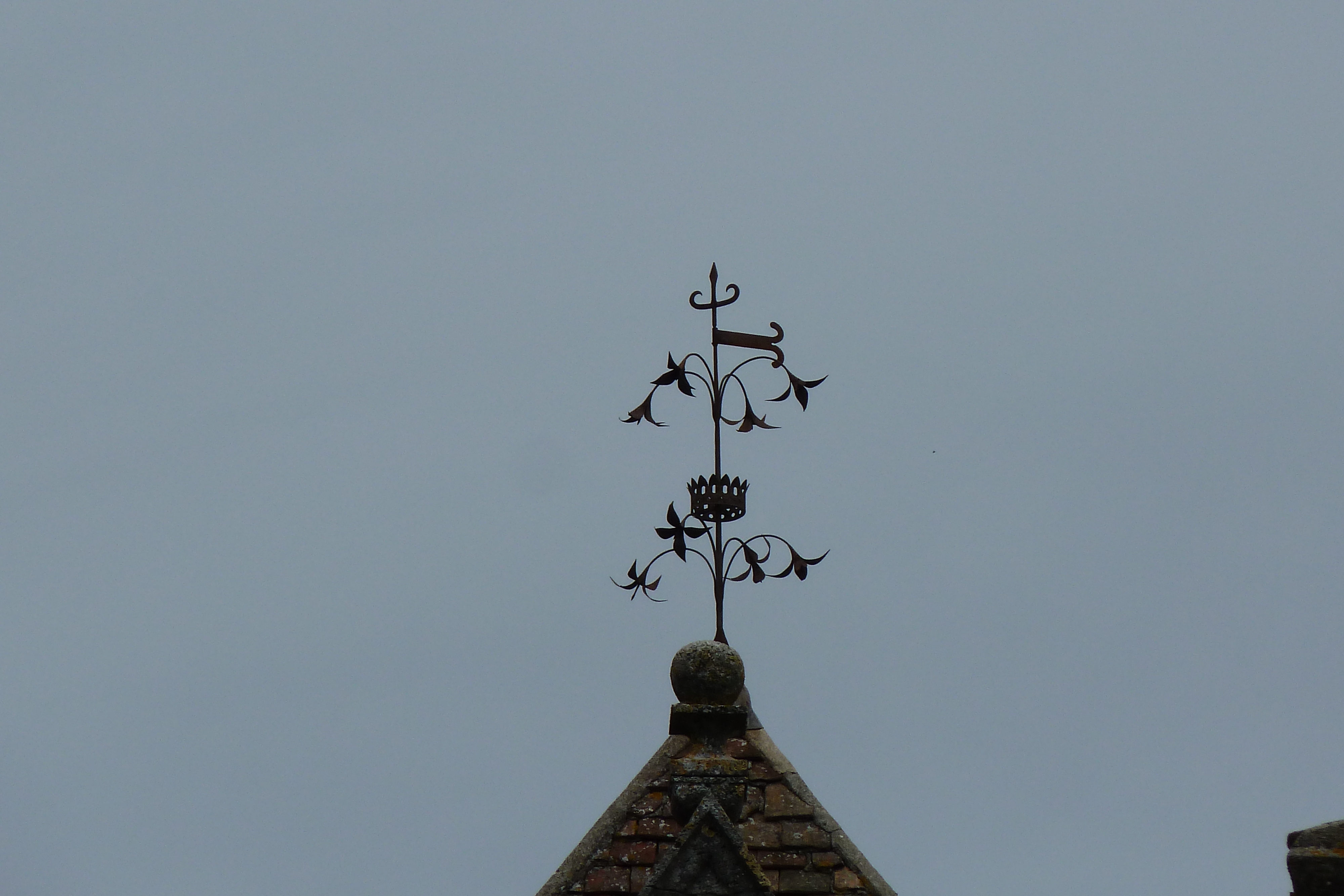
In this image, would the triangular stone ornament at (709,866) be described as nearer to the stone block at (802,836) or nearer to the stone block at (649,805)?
the stone block at (802,836)

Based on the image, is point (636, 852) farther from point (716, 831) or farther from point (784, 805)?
point (784, 805)

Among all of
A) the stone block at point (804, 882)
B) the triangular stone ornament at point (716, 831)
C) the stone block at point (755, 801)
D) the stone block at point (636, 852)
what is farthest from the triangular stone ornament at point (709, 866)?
the stone block at point (755, 801)

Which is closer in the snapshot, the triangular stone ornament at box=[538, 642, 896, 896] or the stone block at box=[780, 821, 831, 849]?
the triangular stone ornament at box=[538, 642, 896, 896]

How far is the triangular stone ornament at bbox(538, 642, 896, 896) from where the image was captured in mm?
9250

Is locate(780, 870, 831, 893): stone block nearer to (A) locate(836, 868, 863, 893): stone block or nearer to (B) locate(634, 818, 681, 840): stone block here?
(A) locate(836, 868, 863, 893): stone block

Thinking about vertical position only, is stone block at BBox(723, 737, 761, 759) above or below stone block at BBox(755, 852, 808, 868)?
above

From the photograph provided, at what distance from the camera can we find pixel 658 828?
9.81 meters

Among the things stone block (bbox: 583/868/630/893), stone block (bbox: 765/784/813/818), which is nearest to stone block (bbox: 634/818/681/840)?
stone block (bbox: 583/868/630/893)

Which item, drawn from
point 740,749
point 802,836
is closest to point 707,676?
point 740,749

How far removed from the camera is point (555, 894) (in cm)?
965

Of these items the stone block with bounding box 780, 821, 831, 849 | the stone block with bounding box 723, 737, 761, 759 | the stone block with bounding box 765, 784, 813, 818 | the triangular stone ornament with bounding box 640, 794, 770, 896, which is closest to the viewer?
the triangular stone ornament with bounding box 640, 794, 770, 896

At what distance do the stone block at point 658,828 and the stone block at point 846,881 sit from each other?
88cm

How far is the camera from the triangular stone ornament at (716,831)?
30.3 feet

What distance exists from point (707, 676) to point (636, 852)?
1059 mm
